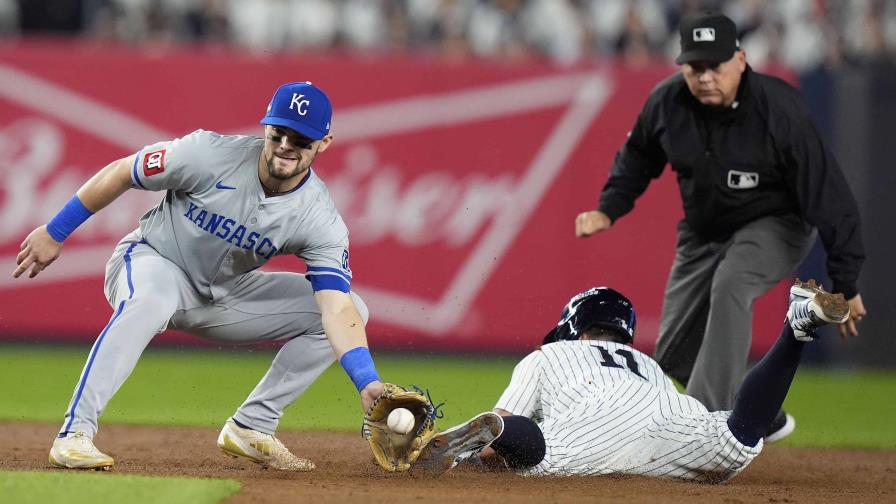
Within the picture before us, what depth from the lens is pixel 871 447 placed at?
310 inches

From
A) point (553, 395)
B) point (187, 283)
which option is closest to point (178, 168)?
point (187, 283)

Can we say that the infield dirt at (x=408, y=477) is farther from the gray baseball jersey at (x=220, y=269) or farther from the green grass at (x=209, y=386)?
the green grass at (x=209, y=386)

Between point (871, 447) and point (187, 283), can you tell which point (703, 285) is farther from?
point (187, 283)

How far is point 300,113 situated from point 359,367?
3.60ft

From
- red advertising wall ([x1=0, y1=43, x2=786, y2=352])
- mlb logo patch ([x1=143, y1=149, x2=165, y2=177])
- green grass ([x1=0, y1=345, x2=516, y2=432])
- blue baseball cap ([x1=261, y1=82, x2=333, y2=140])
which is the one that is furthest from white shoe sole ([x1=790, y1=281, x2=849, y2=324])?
red advertising wall ([x1=0, y1=43, x2=786, y2=352])

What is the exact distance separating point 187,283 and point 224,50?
20.8ft

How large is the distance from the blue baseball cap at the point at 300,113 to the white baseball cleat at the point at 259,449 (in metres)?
1.49

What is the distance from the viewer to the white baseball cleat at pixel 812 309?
5168mm

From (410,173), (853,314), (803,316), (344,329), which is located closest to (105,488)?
(344,329)

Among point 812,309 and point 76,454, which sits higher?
point 812,309

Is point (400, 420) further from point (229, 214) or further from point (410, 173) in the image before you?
point (410, 173)

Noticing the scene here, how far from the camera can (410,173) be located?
454 inches

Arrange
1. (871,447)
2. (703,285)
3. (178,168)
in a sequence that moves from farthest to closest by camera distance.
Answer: (871,447) < (703,285) < (178,168)

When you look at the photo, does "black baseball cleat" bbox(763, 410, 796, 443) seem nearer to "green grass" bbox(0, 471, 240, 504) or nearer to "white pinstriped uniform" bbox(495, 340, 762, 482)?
"white pinstriped uniform" bbox(495, 340, 762, 482)
